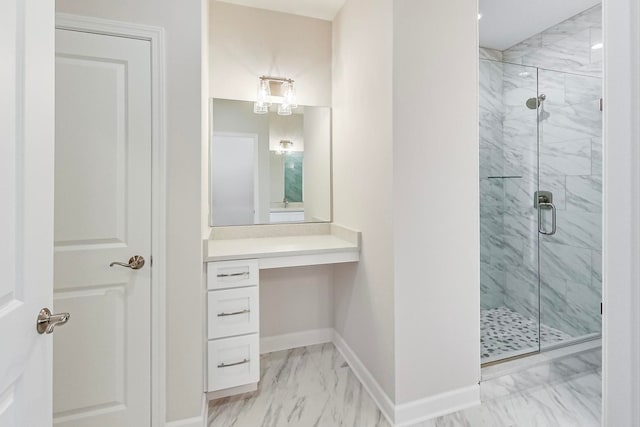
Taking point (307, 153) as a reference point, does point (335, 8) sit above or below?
above

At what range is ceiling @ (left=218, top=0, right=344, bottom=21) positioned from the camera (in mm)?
2408

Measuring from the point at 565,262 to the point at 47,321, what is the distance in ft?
11.2

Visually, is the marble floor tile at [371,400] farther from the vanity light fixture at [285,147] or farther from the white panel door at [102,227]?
the vanity light fixture at [285,147]

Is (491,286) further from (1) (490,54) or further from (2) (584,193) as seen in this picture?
(1) (490,54)

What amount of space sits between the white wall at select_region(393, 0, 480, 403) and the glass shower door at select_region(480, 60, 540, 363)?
1.29 meters

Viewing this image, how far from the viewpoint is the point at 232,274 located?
185 cm

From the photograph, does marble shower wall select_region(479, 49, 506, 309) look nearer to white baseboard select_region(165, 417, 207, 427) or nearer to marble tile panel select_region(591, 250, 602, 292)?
marble tile panel select_region(591, 250, 602, 292)

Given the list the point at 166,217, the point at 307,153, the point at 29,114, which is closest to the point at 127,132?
the point at 166,217

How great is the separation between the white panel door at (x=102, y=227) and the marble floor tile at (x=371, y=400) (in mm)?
601

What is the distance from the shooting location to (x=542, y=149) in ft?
9.40

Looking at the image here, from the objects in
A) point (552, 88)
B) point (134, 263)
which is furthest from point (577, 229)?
point (134, 263)

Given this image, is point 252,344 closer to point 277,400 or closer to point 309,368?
point 277,400

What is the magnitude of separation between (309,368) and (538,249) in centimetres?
228

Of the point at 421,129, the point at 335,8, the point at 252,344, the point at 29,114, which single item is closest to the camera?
the point at 29,114
